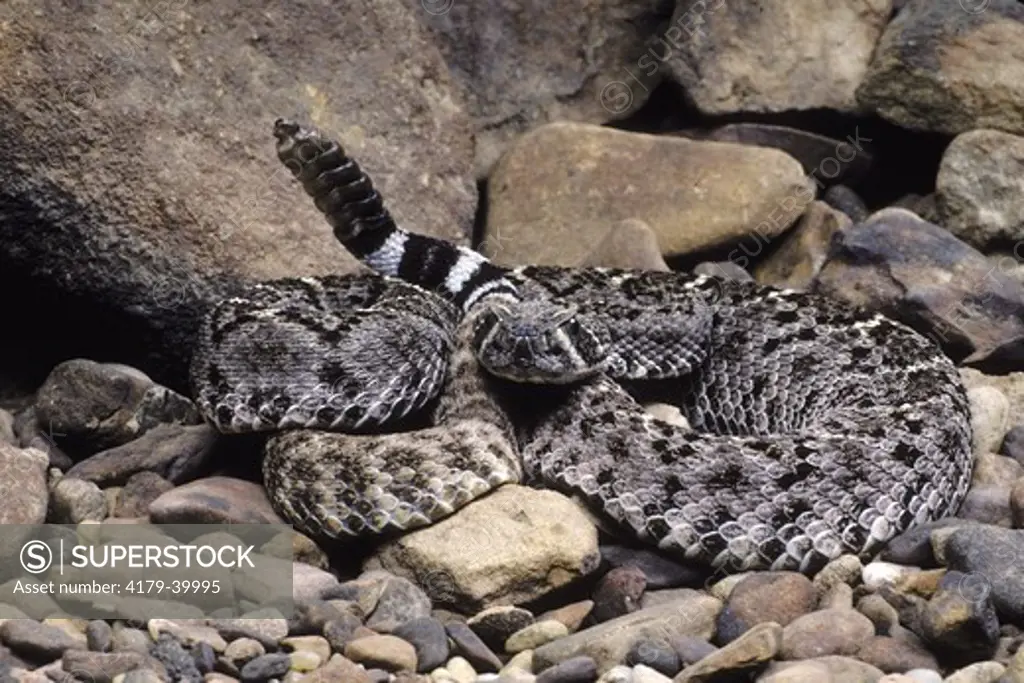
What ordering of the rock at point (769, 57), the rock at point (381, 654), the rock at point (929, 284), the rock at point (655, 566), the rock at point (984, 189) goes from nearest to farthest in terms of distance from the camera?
1. the rock at point (381, 654)
2. the rock at point (655, 566)
3. the rock at point (929, 284)
4. the rock at point (984, 189)
5. the rock at point (769, 57)

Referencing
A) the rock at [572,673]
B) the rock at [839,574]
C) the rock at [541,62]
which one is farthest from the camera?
the rock at [541,62]

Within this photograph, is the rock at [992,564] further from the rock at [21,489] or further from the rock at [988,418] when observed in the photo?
the rock at [21,489]

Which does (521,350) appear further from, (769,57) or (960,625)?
(769,57)

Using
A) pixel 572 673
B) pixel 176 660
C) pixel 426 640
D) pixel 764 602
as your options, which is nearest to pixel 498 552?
pixel 426 640

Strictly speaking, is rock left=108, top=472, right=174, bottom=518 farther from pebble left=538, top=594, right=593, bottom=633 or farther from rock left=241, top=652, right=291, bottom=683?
pebble left=538, top=594, right=593, bottom=633

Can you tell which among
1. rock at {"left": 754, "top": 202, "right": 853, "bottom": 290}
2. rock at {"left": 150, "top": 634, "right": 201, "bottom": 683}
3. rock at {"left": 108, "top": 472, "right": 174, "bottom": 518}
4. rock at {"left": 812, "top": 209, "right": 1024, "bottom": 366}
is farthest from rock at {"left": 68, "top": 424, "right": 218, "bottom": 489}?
rock at {"left": 754, "top": 202, "right": 853, "bottom": 290}

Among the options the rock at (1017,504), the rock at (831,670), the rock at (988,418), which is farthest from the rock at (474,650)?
the rock at (988,418)
